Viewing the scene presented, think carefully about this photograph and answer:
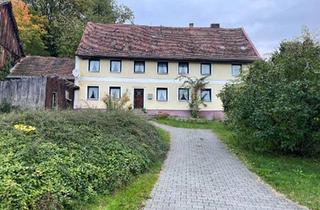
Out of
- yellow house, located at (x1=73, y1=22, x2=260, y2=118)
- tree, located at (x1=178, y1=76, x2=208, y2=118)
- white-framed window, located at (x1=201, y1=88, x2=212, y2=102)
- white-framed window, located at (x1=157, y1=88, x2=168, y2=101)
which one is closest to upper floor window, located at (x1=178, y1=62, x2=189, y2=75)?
yellow house, located at (x1=73, y1=22, x2=260, y2=118)

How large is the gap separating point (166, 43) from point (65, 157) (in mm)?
30560

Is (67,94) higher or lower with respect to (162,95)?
lower

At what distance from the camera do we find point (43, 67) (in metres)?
37.1

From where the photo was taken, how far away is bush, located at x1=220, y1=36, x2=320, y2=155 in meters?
15.8

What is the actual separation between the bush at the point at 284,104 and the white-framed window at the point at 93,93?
61.8 feet

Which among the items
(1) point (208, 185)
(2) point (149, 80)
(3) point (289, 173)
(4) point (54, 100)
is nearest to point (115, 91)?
(2) point (149, 80)

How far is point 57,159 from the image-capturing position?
812cm

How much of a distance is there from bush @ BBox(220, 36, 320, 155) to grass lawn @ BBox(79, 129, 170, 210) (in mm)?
6560

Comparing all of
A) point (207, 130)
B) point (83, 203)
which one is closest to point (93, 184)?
point (83, 203)

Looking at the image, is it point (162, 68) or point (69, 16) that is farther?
point (69, 16)

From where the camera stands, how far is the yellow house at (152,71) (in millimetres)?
36094

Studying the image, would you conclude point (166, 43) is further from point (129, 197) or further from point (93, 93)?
point (129, 197)

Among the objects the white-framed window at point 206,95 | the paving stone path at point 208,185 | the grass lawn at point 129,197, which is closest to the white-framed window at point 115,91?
the white-framed window at point 206,95

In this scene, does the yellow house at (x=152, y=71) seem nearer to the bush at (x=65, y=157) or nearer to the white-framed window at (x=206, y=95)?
the white-framed window at (x=206, y=95)
